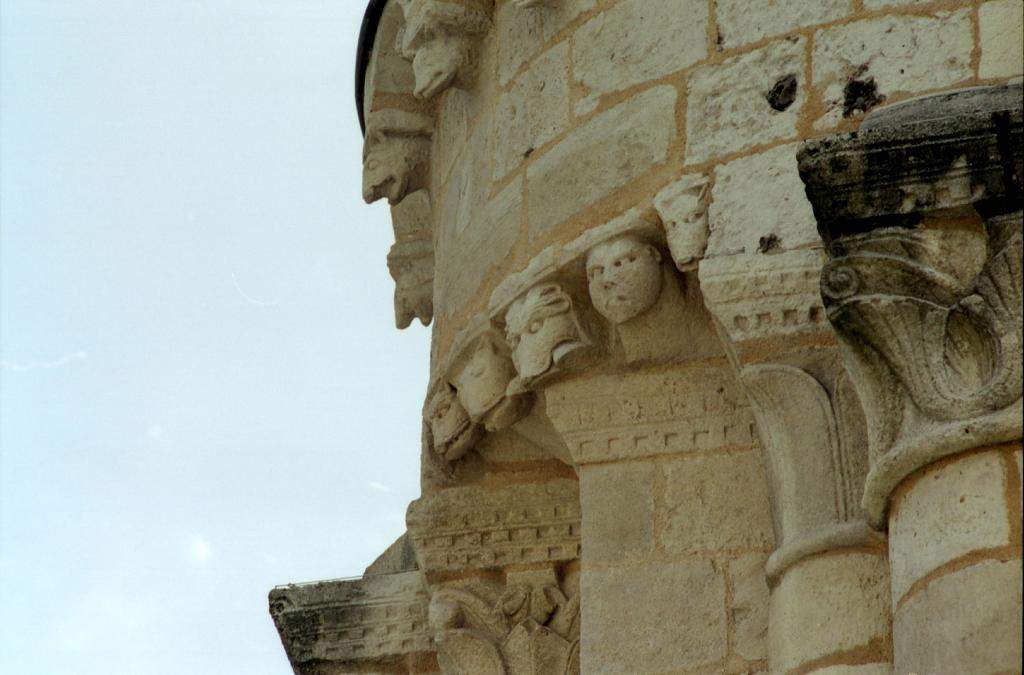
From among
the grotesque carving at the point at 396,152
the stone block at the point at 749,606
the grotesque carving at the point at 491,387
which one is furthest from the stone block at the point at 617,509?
the grotesque carving at the point at 396,152

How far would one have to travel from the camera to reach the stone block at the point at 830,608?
17.1ft

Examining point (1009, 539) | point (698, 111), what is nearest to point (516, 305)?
point (698, 111)

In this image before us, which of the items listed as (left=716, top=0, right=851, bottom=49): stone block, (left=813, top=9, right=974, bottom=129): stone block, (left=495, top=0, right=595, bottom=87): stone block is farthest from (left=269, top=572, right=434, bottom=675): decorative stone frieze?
(left=813, top=9, right=974, bottom=129): stone block

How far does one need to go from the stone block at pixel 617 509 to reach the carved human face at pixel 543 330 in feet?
0.91

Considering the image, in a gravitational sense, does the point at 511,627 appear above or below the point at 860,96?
below

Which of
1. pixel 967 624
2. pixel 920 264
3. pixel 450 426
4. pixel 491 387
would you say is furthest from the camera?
pixel 450 426

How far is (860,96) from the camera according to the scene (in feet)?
18.6

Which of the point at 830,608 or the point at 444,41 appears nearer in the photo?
the point at 830,608

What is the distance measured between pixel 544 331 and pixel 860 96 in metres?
0.94

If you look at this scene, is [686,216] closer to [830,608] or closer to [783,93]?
[783,93]

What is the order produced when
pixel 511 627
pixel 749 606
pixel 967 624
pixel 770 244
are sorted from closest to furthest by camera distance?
1. pixel 967 624
2. pixel 770 244
3. pixel 749 606
4. pixel 511 627

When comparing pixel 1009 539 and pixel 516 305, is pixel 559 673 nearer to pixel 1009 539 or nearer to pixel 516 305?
pixel 516 305

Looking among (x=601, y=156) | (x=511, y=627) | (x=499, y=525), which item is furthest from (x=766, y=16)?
(x=511, y=627)

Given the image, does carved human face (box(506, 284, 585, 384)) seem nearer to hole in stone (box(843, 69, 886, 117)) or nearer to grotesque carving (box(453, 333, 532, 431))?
grotesque carving (box(453, 333, 532, 431))
